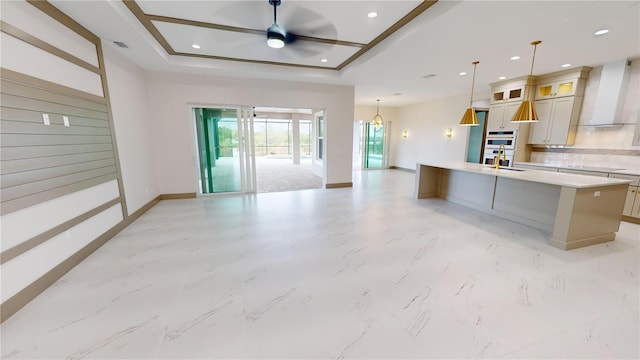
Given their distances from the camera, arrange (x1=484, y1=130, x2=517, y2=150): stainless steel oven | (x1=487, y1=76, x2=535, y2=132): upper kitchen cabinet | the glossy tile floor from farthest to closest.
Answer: (x1=484, y1=130, x2=517, y2=150): stainless steel oven → (x1=487, y1=76, x2=535, y2=132): upper kitchen cabinet → the glossy tile floor

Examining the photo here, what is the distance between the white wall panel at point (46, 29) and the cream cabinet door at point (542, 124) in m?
8.37

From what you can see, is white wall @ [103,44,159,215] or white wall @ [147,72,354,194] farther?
white wall @ [147,72,354,194]

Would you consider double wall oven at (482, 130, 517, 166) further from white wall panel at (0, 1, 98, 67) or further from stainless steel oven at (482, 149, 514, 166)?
white wall panel at (0, 1, 98, 67)

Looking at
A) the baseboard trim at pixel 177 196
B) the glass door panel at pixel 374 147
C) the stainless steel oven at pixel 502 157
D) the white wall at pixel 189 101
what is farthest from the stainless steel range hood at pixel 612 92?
the baseboard trim at pixel 177 196

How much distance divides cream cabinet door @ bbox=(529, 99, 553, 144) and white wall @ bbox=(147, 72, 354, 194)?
448 cm

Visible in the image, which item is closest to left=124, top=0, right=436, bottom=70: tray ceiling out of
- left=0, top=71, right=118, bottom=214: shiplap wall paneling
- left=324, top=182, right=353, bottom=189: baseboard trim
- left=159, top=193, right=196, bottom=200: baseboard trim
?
left=0, top=71, right=118, bottom=214: shiplap wall paneling

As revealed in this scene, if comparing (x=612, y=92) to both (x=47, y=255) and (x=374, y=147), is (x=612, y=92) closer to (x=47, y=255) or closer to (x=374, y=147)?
(x=374, y=147)

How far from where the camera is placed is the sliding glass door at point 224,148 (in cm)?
581

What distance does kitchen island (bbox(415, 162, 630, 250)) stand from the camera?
3.03 metres

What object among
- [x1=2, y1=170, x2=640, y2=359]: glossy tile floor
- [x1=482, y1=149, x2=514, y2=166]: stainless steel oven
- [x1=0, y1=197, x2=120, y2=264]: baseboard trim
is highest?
[x1=482, y1=149, x2=514, y2=166]: stainless steel oven

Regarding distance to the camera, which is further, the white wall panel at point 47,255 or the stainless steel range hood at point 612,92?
the stainless steel range hood at point 612,92

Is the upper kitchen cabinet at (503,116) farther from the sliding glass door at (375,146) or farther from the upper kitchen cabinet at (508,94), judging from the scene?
the sliding glass door at (375,146)

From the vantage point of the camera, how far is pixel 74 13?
106 inches

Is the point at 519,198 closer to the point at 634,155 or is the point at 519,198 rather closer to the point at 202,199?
the point at 634,155
